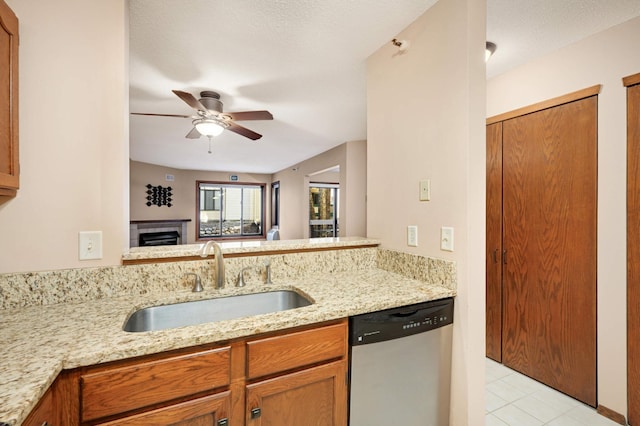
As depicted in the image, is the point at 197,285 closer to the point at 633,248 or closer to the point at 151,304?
the point at 151,304

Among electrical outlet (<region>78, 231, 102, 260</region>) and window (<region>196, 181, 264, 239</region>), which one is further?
window (<region>196, 181, 264, 239</region>)

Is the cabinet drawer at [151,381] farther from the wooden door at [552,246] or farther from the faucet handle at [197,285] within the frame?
the wooden door at [552,246]

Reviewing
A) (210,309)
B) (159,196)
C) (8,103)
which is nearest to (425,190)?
(210,309)

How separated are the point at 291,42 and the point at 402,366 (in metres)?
1.95

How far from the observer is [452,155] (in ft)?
4.67

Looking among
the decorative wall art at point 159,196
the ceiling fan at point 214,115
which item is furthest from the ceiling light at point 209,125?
the decorative wall art at point 159,196

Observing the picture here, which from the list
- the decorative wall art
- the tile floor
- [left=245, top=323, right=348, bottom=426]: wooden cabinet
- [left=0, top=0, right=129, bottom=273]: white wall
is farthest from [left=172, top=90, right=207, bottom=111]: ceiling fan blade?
the decorative wall art

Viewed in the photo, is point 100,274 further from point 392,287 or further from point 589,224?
point 589,224

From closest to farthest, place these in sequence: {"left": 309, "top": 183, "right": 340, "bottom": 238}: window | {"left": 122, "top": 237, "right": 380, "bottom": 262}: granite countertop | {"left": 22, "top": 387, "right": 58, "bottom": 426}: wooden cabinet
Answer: {"left": 22, "top": 387, "right": 58, "bottom": 426}: wooden cabinet, {"left": 122, "top": 237, "right": 380, "bottom": 262}: granite countertop, {"left": 309, "top": 183, "right": 340, "bottom": 238}: window

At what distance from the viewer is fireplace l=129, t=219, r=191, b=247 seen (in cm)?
620

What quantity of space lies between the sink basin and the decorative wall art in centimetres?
618

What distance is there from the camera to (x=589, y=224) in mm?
1851

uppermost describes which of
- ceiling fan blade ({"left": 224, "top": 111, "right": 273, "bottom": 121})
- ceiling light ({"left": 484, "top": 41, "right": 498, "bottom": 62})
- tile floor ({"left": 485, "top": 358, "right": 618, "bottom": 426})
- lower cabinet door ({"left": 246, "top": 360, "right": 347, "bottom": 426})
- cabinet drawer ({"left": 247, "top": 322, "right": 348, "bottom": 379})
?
ceiling light ({"left": 484, "top": 41, "right": 498, "bottom": 62})

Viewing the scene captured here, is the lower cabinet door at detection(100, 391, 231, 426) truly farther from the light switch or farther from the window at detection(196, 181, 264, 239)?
the window at detection(196, 181, 264, 239)
